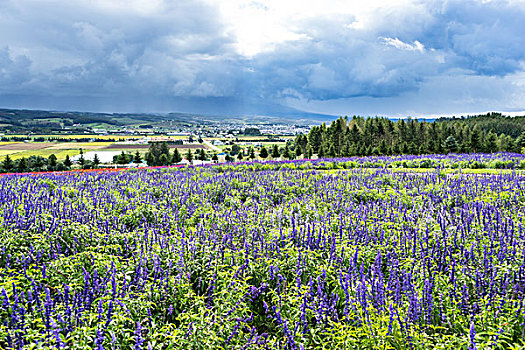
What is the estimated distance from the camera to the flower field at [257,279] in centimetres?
354

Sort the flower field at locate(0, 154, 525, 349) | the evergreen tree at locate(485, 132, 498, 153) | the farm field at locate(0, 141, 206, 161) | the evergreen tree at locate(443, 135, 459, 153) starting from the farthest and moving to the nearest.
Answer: the farm field at locate(0, 141, 206, 161) < the evergreen tree at locate(443, 135, 459, 153) < the evergreen tree at locate(485, 132, 498, 153) < the flower field at locate(0, 154, 525, 349)

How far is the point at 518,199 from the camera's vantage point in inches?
408

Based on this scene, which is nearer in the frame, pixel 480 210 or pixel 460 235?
pixel 460 235

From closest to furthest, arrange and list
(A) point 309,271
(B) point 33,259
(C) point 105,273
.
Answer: (C) point 105,273 < (A) point 309,271 < (B) point 33,259

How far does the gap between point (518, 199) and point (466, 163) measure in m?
16.7

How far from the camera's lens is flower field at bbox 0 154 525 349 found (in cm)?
354

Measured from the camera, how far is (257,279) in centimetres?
527

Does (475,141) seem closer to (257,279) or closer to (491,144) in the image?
(491,144)

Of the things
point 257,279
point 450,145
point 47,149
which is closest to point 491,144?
point 450,145

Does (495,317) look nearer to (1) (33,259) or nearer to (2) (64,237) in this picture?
(1) (33,259)

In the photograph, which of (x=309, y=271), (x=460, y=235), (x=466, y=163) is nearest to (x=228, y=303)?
(x=309, y=271)

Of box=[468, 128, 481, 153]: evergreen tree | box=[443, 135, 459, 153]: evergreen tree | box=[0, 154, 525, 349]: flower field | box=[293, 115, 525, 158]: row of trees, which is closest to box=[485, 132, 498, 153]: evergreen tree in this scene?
box=[293, 115, 525, 158]: row of trees

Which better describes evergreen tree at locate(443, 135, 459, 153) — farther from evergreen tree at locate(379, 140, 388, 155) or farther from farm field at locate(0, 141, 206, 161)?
farm field at locate(0, 141, 206, 161)

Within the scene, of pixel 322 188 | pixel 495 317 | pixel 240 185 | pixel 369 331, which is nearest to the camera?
pixel 369 331
